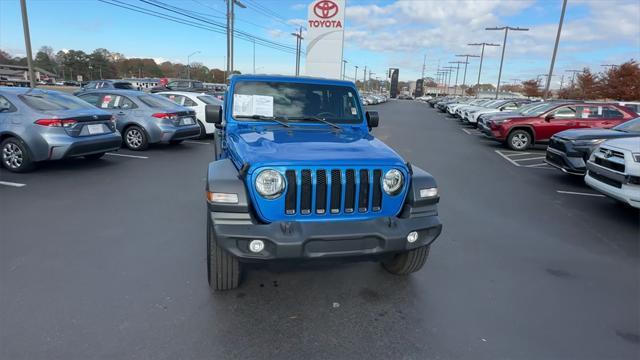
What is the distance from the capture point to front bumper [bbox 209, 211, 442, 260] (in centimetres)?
269

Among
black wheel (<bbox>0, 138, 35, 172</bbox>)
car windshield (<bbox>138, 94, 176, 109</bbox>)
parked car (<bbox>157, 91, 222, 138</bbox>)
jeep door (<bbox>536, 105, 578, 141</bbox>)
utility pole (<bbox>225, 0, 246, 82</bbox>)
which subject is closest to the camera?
black wheel (<bbox>0, 138, 35, 172</bbox>)

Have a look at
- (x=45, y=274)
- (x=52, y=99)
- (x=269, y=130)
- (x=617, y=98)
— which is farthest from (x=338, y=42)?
(x=617, y=98)

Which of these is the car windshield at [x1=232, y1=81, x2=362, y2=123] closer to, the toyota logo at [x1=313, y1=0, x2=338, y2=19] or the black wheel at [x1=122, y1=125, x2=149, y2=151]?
the black wheel at [x1=122, y1=125, x2=149, y2=151]

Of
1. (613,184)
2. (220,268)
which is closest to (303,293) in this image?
(220,268)

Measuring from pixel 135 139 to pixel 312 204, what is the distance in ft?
28.1

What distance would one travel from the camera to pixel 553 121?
1242 cm

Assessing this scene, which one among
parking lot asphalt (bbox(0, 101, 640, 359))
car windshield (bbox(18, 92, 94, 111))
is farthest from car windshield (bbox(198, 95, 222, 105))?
parking lot asphalt (bbox(0, 101, 640, 359))

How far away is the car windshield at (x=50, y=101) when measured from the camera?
7.03m

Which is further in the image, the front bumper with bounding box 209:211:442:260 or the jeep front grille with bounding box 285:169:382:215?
the jeep front grille with bounding box 285:169:382:215

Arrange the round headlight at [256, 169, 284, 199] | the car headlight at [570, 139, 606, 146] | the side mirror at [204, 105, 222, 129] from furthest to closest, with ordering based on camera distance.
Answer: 1. the car headlight at [570, 139, 606, 146]
2. the side mirror at [204, 105, 222, 129]
3. the round headlight at [256, 169, 284, 199]

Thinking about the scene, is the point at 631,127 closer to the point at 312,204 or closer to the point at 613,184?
the point at 613,184

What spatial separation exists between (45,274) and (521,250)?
5.09 meters

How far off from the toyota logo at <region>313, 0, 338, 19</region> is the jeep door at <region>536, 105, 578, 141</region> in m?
7.92

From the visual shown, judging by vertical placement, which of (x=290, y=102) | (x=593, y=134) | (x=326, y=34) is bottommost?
(x=593, y=134)
